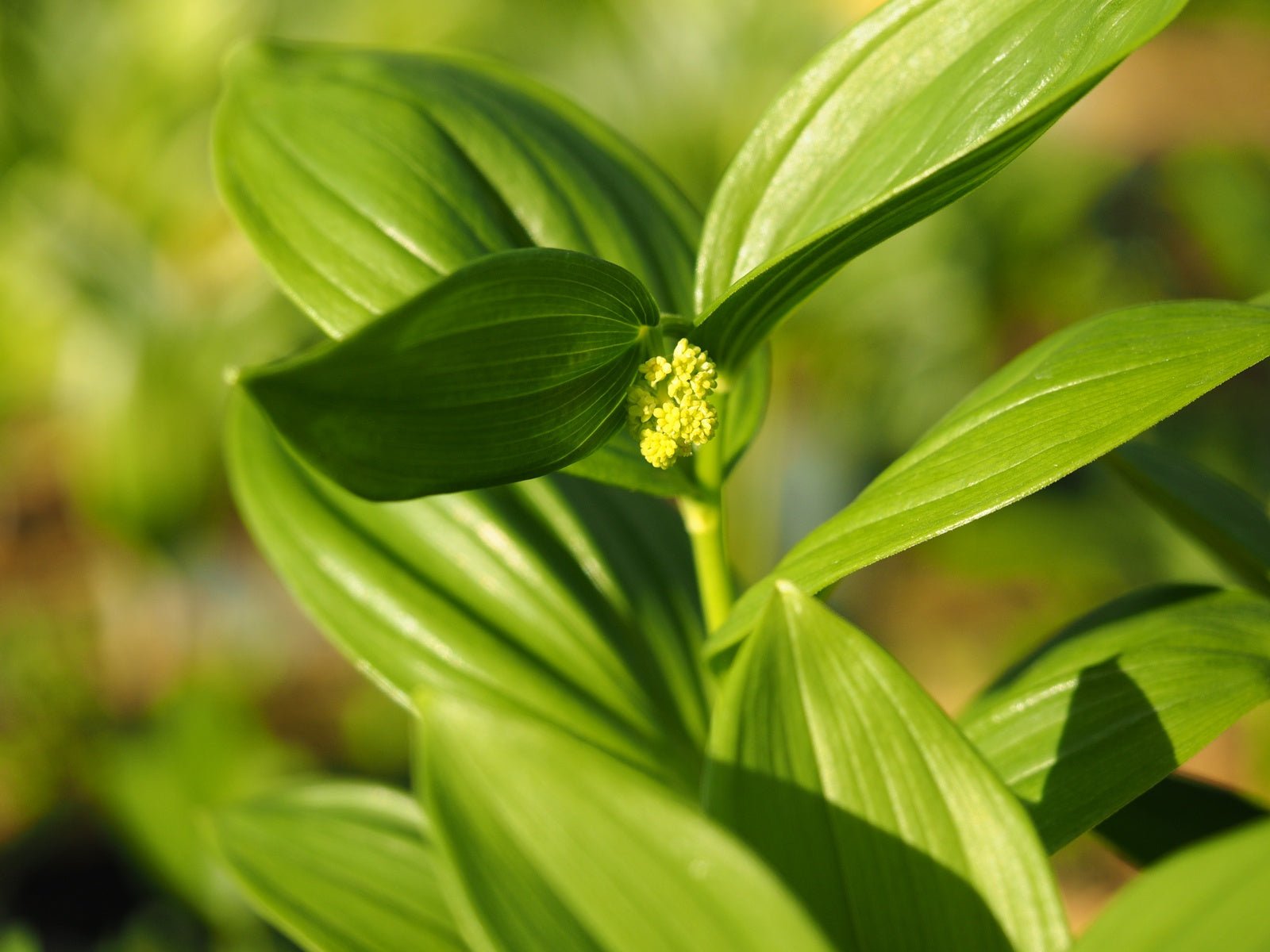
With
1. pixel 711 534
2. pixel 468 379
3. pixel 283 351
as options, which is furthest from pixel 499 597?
pixel 283 351

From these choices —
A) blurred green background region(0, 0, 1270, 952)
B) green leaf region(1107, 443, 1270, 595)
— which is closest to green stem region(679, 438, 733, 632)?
green leaf region(1107, 443, 1270, 595)

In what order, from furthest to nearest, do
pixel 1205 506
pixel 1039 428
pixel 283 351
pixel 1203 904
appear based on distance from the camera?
pixel 283 351 → pixel 1205 506 → pixel 1039 428 → pixel 1203 904

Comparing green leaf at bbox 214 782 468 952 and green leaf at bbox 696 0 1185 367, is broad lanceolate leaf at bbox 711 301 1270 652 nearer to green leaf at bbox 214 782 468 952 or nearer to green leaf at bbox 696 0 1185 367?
green leaf at bbox 696 0 1185 367

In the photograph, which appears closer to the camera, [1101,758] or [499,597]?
[1101,758]

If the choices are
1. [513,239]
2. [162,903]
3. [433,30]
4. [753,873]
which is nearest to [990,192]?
[433,30]

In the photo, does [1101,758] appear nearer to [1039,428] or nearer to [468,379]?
[1039,428]

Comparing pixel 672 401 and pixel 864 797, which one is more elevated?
pixel 672 401
